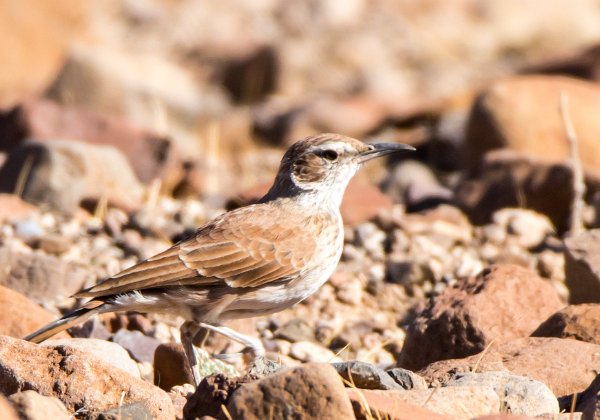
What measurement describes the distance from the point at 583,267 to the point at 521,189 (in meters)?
3.30

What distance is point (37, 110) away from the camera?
12.4 meters

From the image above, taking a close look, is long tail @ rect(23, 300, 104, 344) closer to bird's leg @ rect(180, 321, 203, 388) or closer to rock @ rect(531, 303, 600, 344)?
bird's leg @ rect(180, 321, 203, 388)

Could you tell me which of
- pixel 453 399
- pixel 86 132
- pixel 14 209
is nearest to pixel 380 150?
pixel 453 399

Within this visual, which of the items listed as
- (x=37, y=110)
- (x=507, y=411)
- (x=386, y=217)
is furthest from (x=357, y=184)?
(x=507, y=411)

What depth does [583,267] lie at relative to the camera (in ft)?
24.0

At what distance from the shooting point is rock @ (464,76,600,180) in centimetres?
1174

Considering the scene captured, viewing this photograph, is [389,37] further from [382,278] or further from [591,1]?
[382,278]

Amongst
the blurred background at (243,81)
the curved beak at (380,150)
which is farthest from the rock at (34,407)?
the blurred background at (243,81)

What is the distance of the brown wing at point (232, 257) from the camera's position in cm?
640

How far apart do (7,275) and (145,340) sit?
1384 millimetres

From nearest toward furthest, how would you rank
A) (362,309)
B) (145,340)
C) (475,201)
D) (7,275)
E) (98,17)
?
(145,340), (7,275), (362,309), (475,201), (98,17)

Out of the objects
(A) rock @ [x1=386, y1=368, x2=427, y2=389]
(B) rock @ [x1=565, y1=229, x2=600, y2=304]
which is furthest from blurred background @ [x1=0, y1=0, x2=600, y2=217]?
(A) rock @ [x1=386, y1=368, x2=427, y2=389]

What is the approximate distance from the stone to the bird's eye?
11.4 feet

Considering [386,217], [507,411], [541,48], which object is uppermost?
[507,411]
